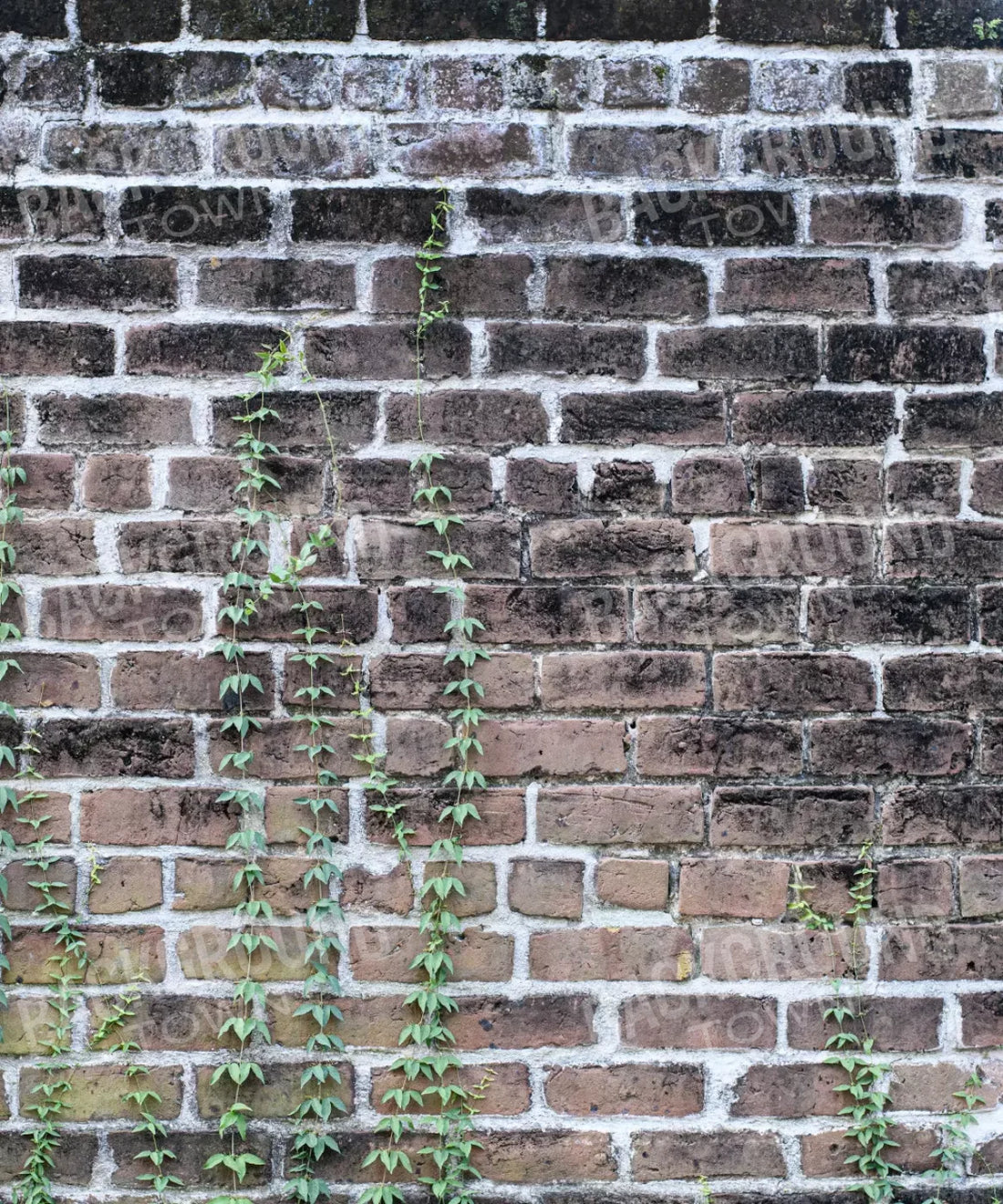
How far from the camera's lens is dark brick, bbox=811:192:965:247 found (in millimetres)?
1618

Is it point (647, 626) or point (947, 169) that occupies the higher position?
point (947, 169)

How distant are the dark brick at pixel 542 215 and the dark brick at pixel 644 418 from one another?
254 mm

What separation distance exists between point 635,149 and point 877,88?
1.26 feet

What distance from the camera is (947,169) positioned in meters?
1.62

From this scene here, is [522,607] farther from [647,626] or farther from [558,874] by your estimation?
[558,874]

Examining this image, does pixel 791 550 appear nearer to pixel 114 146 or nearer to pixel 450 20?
pixel 450 20

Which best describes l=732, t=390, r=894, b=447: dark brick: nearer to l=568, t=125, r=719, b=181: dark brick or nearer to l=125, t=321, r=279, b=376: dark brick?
l=568, t=125, r=719, b=181: dark brick

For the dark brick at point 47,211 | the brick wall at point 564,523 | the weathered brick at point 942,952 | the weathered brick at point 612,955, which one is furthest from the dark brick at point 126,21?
the weathered brick at point 942,952

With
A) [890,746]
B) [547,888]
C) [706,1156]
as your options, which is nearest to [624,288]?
[890,746]

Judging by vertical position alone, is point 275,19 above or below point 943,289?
above

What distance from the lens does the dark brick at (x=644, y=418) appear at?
1623 mm

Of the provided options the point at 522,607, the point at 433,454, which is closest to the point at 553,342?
the point at 433,454

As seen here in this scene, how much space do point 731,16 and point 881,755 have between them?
1157mm

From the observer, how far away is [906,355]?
162 cm
